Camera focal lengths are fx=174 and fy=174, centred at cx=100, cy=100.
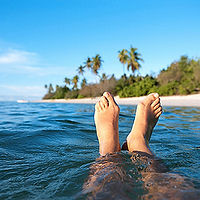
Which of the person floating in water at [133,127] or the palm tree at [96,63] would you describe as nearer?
the person floating in water at [133,127]

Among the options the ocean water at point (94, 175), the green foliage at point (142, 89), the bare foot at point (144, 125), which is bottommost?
the ocean water at point (94, 175)

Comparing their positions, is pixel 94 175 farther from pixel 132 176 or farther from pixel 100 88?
pixel 100 88

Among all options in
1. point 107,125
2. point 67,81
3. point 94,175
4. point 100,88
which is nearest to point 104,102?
point 107,125

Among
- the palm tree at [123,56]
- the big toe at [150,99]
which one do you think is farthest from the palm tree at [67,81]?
the big toe at [150,99]

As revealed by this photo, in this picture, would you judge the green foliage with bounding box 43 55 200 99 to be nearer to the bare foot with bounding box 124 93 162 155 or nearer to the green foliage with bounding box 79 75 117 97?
the green foliage with bounding box 79 75 117 97

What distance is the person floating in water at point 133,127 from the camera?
4.10 ft

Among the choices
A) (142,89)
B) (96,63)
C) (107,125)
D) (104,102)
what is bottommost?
(107,125)

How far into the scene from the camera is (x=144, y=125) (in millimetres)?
1569

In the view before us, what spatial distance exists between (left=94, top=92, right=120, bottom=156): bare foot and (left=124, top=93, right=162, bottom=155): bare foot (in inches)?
4.9

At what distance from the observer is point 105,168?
85 centimetres

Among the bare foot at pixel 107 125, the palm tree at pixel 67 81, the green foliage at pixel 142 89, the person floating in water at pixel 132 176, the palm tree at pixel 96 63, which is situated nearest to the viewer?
the person floating in water at pixel 132 176

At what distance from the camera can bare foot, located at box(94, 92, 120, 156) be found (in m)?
1.25

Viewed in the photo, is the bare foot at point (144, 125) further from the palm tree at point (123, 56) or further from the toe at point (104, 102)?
the palm tree at point (123, 56)

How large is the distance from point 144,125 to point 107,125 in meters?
0.34
